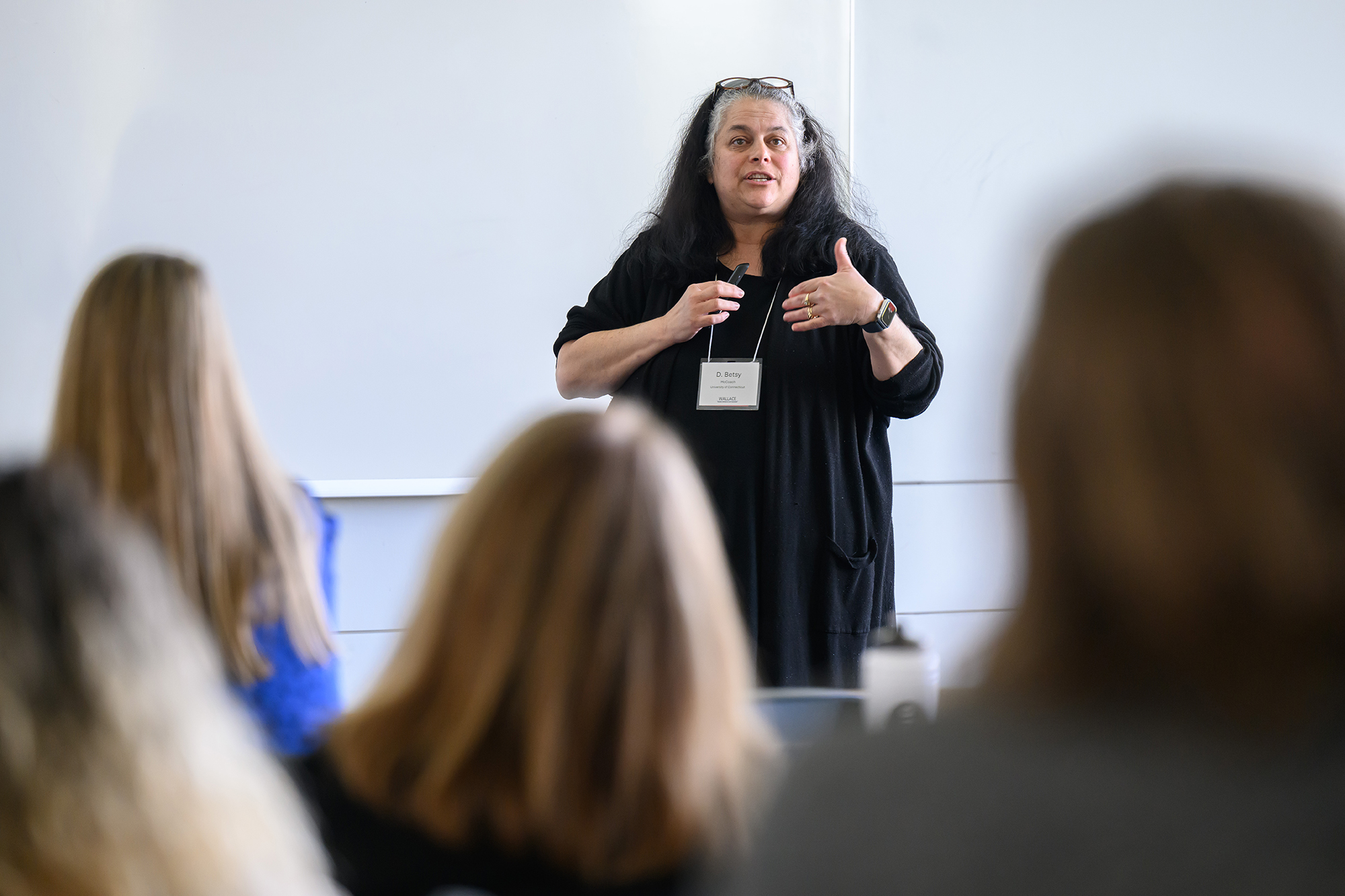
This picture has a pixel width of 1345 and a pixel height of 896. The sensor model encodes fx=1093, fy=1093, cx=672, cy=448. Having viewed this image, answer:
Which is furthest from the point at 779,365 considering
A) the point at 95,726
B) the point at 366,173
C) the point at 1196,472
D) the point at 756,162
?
the point at 95,726

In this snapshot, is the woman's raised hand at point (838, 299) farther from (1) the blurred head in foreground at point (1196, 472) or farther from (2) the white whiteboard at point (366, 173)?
(1) the blurred head in foreground at point (1196, 472)

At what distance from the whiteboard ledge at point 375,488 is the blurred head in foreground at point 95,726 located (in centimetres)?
234

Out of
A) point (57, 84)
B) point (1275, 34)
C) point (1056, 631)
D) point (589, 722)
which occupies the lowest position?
point (589, 722)

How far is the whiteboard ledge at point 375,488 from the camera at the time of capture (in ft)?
9.94

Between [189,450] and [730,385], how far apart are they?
1.21 meters

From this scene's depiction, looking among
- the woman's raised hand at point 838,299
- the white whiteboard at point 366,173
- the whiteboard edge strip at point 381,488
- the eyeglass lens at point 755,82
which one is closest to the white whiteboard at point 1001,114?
the white whiteboard at point 366,173

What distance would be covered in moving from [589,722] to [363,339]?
236 centimetres

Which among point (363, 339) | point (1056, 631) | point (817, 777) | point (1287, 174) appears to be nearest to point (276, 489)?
point (817, 777)

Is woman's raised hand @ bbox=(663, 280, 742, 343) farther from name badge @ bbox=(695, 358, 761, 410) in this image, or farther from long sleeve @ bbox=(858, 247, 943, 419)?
long sleeve @ bbox=(858, 247, 943, 419)

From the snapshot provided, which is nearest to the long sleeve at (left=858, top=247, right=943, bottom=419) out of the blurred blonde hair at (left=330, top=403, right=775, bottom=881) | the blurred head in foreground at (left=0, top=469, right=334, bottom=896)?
the blurred blonde hair at (left=330, top=403, right=775, bottom=881)

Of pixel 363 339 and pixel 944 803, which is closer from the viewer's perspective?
pixel 944 803

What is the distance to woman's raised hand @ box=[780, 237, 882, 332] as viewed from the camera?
225cm

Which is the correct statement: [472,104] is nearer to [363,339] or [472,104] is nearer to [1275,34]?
[363,339]

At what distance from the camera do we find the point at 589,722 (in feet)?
2.83
